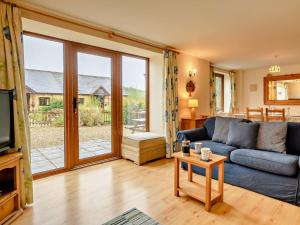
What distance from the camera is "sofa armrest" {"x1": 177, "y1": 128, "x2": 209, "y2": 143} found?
3.44 metres

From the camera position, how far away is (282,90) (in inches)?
244

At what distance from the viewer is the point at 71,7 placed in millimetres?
2455

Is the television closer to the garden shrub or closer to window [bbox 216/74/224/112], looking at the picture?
the garden shrub

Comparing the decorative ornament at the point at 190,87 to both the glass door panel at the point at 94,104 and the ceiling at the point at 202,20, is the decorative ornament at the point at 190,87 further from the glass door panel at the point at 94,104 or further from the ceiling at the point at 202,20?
the glass door panel at the point at 94,104

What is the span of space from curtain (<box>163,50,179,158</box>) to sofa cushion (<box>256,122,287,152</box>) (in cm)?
169

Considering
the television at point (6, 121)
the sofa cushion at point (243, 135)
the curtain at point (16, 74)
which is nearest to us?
the television at point (6, 121)

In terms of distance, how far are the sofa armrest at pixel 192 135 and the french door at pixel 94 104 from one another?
1306 millimetres

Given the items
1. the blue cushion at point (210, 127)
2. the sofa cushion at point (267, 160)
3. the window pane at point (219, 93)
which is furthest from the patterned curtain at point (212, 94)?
the sofa cushion at point (267, 160)

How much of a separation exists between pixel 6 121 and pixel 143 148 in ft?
7.12

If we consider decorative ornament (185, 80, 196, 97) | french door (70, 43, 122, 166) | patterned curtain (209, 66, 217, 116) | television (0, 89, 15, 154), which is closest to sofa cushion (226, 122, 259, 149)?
decorative ornament (185, 80, 196, 97)

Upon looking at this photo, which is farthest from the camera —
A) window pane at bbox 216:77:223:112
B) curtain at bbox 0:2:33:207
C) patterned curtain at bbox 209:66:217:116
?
window pane at bbox 216:77:223:112

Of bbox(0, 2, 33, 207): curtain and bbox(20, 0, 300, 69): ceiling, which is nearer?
bbox(0, 2, 33, 207): curtain

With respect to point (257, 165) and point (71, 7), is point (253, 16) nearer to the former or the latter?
point (257, 165)

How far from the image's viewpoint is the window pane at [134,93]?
412 centimetres
